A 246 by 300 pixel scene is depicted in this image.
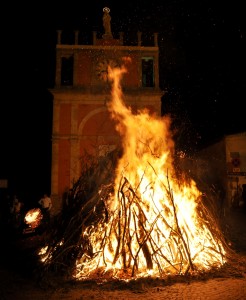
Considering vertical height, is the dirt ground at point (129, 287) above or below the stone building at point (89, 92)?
below

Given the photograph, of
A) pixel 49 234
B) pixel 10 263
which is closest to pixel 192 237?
pixel 49 234

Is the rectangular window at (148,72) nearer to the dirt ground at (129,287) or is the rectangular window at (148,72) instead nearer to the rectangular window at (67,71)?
the rectangular window at (67,71)

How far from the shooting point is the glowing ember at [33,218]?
10.5 metres

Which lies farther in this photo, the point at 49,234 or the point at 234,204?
the point at 234,204

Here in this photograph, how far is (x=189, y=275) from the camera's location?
5578 millimetres

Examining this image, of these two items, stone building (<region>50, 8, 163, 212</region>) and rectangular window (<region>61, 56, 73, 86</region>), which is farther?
rectangular window (<region>61, 56, 73, 86</region>)

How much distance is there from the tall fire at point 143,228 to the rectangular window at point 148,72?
1247 centimetres

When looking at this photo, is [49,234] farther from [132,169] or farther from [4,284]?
[132,169]

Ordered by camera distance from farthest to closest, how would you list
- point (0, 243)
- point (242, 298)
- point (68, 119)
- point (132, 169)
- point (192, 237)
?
point (68, 119), point (0, 243), point (132, 169), point (192, 237), point (242, 298)

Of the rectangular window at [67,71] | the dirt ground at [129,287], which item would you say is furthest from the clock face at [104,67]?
the dirt ground at [129,287]

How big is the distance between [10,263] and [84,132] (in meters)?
11.8

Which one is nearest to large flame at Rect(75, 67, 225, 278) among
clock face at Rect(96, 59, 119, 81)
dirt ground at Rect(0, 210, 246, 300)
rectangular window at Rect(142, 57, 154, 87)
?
dirt ground at Rect(0, 210, 246, 300)

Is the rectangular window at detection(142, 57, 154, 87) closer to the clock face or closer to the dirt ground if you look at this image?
the clock face

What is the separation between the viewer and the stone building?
58.0ft
